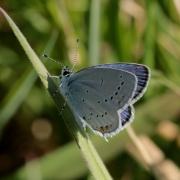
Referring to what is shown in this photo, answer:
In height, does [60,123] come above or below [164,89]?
below

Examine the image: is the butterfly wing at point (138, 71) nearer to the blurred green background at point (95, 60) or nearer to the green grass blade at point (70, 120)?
the green grass blade at point (70, 120)

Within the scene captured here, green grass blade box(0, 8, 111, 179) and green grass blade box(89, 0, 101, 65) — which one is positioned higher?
green grass blade box(0, 8, 111, 179)

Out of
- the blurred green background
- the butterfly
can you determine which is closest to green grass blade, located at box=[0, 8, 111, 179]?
the butterfly

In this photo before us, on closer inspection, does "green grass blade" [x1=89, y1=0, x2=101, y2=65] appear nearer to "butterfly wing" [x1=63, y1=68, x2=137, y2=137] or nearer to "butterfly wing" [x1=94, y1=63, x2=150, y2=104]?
"butterfly wing" [x1=63, y1=68, x2=137, y2=137]

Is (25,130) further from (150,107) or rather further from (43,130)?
(150,107)

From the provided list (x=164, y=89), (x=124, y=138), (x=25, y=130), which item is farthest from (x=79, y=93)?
(x=25, y=130)

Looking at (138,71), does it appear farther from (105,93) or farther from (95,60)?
(95,60)
